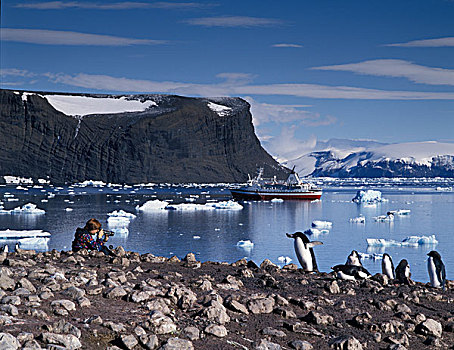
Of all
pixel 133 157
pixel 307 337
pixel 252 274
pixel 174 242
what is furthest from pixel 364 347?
pixel 133 157

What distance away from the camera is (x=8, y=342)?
142 inches

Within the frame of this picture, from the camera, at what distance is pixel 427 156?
566 feet

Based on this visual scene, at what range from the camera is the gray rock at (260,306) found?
17.3 ft

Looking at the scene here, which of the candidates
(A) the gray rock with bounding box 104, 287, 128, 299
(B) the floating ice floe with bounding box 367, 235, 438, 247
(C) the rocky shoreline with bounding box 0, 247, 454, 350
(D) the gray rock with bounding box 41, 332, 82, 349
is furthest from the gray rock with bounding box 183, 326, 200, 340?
(B) the floating ice floe with bounding box 367, 235, 438, 247

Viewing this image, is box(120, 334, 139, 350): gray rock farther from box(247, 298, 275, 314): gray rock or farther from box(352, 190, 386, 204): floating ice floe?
box(352, 190, 386, 204): floating ice floe

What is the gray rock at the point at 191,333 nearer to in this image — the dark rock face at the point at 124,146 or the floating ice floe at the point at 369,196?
the floating ice floe at the point at 369,196

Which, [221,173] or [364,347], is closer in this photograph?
[364,347]

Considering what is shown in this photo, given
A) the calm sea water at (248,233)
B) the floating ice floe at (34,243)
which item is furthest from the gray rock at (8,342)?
the floating ice floe at (34,243)

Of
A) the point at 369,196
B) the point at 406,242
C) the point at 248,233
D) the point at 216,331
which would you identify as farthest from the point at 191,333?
the point at 369,196

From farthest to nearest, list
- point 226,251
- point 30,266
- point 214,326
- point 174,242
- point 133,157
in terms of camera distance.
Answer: point 133,157
point 174,242
point 226,251
point 30,266
point 214,326

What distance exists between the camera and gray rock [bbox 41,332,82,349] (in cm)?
389

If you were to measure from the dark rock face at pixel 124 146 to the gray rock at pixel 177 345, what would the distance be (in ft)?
325

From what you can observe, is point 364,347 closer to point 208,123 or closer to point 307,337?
point 307,337

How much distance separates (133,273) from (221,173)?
334 feet
